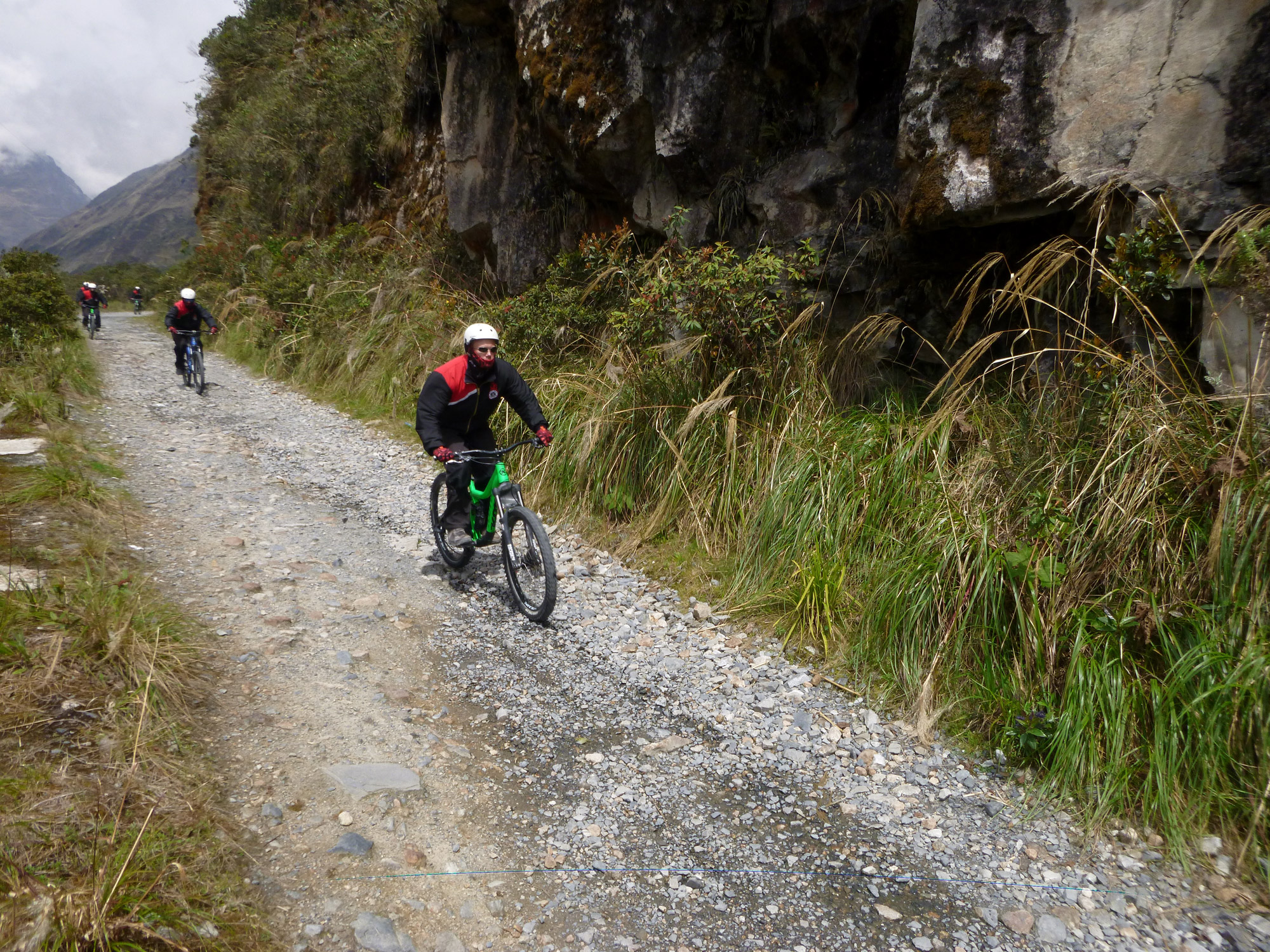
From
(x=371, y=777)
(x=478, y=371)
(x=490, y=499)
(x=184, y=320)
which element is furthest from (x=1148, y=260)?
(x=184, y=320)

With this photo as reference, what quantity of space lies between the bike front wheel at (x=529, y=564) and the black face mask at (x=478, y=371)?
113 centimetres

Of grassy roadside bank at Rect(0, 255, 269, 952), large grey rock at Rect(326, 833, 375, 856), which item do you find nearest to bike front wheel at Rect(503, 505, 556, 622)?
grassy roadside bank at Rect(0, 255, 269, 952)

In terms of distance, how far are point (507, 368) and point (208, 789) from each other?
3720 millimetres

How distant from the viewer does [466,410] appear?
6.00 metres

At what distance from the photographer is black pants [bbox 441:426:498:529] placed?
228 inches

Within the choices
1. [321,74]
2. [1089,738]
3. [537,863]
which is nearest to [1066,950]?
[1089,738]

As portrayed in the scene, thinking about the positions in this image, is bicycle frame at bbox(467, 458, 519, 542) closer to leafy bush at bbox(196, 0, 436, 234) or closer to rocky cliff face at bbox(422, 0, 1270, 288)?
rocky cliff face at bbox(422, 0, 1270, 288)

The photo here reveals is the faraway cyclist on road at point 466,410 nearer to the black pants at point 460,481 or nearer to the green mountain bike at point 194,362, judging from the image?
the black pants at point 460,481

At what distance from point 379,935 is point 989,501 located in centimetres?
385

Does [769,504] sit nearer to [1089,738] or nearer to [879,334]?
[879,334]

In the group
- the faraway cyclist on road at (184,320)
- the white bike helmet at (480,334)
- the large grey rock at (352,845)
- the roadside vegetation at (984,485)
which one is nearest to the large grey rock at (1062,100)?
the roadside vegetation at (984,485)

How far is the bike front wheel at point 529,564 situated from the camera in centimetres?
514

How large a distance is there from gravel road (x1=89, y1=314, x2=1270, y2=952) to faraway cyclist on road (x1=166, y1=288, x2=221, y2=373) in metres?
9.46

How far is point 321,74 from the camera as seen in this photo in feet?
57.9
